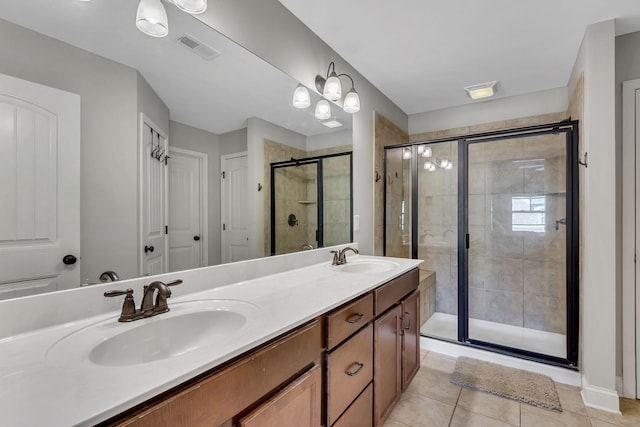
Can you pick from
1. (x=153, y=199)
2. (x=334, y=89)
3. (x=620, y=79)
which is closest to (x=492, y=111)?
(x=620, y=79)

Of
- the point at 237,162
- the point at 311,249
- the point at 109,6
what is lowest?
the point at 311,249

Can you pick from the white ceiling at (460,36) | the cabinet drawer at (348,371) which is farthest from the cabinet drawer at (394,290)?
the white ceiling at (460,36)

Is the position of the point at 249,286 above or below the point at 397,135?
below

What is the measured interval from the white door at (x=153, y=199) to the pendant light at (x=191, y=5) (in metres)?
0.46

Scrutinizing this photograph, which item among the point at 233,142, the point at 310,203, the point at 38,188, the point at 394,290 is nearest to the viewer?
the point at 38,188

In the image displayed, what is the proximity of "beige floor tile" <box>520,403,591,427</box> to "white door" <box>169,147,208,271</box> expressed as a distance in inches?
82.9

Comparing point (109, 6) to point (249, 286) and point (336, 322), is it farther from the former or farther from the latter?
point (336, 322)

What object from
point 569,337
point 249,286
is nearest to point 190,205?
point 249,286

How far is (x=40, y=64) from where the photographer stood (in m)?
0.87

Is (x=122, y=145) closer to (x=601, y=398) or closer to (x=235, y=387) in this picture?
(x=235, y=387)

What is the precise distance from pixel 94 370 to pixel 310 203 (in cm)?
157

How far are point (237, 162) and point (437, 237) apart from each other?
2.40 m

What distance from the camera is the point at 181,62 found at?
126cm

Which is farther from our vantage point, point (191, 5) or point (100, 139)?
point (191, 5)
